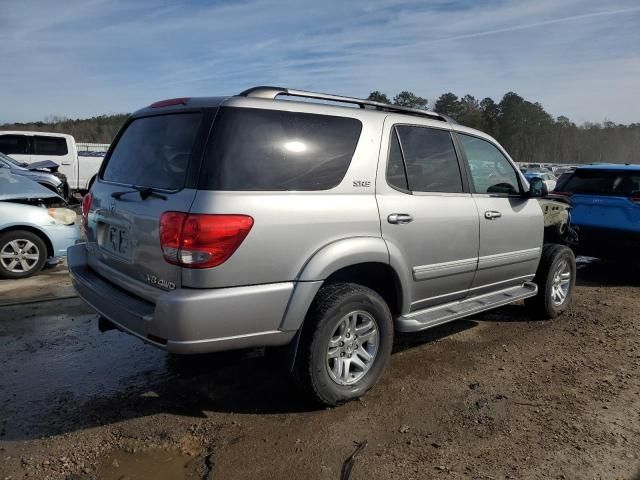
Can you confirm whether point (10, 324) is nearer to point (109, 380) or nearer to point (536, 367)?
point (109, 380)

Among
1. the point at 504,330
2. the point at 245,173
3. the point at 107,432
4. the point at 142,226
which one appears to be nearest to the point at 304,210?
the point at 245,173

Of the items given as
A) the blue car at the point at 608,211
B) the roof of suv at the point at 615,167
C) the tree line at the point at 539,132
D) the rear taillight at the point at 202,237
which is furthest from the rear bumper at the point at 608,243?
the tree line at the point at 539,132

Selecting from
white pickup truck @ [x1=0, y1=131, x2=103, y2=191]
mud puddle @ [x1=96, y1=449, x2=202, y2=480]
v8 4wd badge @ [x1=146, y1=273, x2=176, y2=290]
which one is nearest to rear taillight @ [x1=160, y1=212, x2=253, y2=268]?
v8 4wd badge @ [x1=146, y1=273, x2=176, y2=290]

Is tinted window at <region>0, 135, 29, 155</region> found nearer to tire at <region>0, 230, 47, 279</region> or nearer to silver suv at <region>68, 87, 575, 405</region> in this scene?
tire at <region>0, 230, 47, 279</region>

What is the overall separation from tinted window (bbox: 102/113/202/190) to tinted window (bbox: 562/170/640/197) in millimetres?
6133

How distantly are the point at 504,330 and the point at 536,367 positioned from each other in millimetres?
923

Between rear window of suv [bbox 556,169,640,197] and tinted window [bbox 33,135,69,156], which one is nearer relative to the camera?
rear window of suv [bbox 556,169,640,197]

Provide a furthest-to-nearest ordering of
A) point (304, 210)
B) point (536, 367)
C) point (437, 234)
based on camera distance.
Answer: point (536, 367) < point (437, 234) < point (304, 210)

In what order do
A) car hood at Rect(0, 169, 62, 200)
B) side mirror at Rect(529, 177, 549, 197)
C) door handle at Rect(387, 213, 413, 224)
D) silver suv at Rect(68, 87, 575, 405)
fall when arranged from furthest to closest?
1. car hood at Rect(0, 169, 62, 200)
2. side mirror at Rect(529, 177, 549, 197)
3. door handle at Rect(387, 213, 413, 224)
4. silver suv at Rect(68, 87, 575, 405)

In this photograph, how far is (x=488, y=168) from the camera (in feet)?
15.2

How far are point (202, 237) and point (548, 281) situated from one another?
3910mm

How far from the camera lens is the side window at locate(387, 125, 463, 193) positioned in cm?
377

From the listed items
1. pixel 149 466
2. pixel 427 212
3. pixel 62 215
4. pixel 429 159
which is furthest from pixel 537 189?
pixel 62 215

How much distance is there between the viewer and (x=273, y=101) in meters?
3.12
